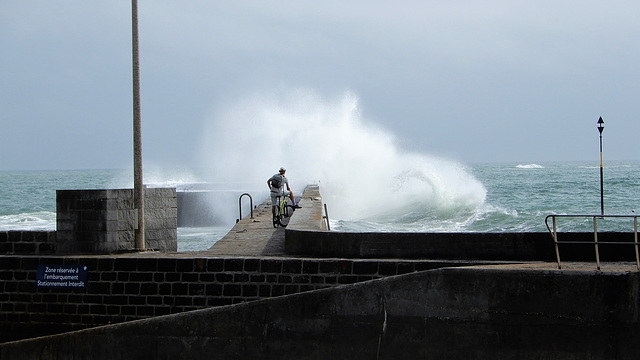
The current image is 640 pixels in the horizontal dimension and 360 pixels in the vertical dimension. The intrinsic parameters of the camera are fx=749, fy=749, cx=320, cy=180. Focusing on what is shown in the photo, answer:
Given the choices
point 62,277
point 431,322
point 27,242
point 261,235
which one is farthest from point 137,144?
point 431,322

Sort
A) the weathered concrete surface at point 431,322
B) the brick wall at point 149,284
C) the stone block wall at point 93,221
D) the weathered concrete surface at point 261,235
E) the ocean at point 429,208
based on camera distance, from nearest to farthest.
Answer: the weathered concrete surface at point 431,322, the brick wall at point 149,284, the stone block wall at point 93,221, the weathered concrete surface at point 261,235, the ocean at point 429,208

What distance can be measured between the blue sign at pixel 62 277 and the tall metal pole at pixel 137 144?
4.05ft

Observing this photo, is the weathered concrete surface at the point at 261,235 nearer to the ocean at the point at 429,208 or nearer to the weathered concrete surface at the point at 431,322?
the weathered concrete surface at the point at 431,322

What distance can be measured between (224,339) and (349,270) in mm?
1529

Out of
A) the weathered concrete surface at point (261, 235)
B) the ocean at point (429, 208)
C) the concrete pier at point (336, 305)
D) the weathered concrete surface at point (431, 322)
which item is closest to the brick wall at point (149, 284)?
the concrete pier at point (336, 305)

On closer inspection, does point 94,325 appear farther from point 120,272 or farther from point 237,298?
point 237,298

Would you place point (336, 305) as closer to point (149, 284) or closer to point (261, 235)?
point (149, 284)

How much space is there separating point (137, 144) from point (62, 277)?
2303mm

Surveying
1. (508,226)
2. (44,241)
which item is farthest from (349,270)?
(508,226)

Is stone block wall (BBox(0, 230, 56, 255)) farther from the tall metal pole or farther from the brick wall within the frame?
the tall metal pole

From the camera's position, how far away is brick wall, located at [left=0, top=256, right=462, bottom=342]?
A: 8.28m

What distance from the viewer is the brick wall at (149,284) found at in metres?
8.28

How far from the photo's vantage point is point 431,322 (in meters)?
7.32

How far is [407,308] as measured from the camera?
735cm
